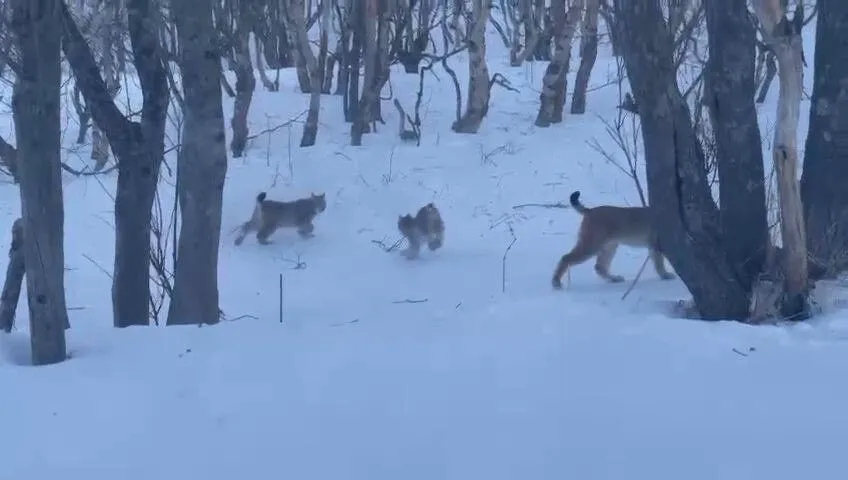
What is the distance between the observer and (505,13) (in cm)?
3056

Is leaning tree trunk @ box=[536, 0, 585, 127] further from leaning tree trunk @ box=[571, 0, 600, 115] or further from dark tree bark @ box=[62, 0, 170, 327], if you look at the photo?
dark tree bark @ box=[62, 0, 170, 327]

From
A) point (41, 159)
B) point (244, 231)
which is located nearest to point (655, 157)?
point (41, 159)

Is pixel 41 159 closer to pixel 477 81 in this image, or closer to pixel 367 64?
pixel 367 64

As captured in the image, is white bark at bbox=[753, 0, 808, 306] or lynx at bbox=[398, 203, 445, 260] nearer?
white bark at bbox=[753, 0, 808, 306]

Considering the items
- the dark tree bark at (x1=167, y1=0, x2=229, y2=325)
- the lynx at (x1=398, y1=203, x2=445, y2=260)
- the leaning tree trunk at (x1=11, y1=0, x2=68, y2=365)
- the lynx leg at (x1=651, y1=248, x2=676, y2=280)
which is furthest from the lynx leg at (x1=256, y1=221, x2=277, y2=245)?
the leaning tree trunk at (x1=11, y1=0, x2=68, y2=365)

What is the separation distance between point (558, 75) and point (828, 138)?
12469mm

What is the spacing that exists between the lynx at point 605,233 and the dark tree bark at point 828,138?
2.36 meters

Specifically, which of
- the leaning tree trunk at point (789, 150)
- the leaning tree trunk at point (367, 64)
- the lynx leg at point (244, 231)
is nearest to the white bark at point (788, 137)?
the leaning tree trunk at point (789, 150)

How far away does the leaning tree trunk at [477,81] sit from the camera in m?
20.2

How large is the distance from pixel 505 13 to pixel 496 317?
963 inches

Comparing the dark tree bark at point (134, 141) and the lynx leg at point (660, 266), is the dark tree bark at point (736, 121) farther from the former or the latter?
the dark tree bark at point (134, 141)

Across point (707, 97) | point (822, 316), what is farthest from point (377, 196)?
point (822, 316)

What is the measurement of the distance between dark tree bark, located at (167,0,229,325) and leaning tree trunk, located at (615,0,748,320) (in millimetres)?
2829

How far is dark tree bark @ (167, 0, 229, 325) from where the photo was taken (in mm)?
8086
